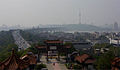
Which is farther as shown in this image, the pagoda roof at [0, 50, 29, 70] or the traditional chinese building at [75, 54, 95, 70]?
the traditional chinese building at [75, 54, 95, 70]

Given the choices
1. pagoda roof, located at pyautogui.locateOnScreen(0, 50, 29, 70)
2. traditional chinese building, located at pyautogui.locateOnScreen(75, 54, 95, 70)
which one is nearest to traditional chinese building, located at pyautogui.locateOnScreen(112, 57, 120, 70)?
traditional chinese building, located at pyautogui.locateOnScreen(75, 54, 95, 70)

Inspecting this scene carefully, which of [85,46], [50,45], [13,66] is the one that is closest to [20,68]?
[13,66]

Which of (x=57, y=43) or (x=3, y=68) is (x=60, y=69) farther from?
(x=3, y=68)

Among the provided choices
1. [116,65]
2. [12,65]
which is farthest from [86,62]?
[12,65]

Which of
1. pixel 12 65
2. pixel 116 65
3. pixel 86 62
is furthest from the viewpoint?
pixel 86 62

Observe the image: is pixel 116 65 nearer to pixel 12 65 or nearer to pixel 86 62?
pixel 86 62

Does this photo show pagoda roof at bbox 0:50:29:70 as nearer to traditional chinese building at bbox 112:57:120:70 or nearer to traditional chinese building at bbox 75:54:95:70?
traditional chinese building at bbox 75:54:95:70

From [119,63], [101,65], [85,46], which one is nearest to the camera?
[119,63]

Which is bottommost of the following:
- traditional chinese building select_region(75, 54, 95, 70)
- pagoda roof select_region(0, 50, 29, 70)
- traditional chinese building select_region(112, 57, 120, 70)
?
traditional chinese building select_region(75, 54, 95, 70)

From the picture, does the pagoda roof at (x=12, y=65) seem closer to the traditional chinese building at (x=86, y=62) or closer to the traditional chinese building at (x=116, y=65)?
the traditional chinese building at (x=86, y=62)

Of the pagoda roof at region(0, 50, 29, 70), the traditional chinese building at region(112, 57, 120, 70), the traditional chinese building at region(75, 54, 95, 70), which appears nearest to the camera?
the pagoda roof at region(0, 50, 29, 70)

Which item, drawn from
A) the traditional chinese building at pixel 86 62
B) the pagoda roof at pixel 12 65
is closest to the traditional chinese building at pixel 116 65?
the traditional chinese building at pixel 86 62
